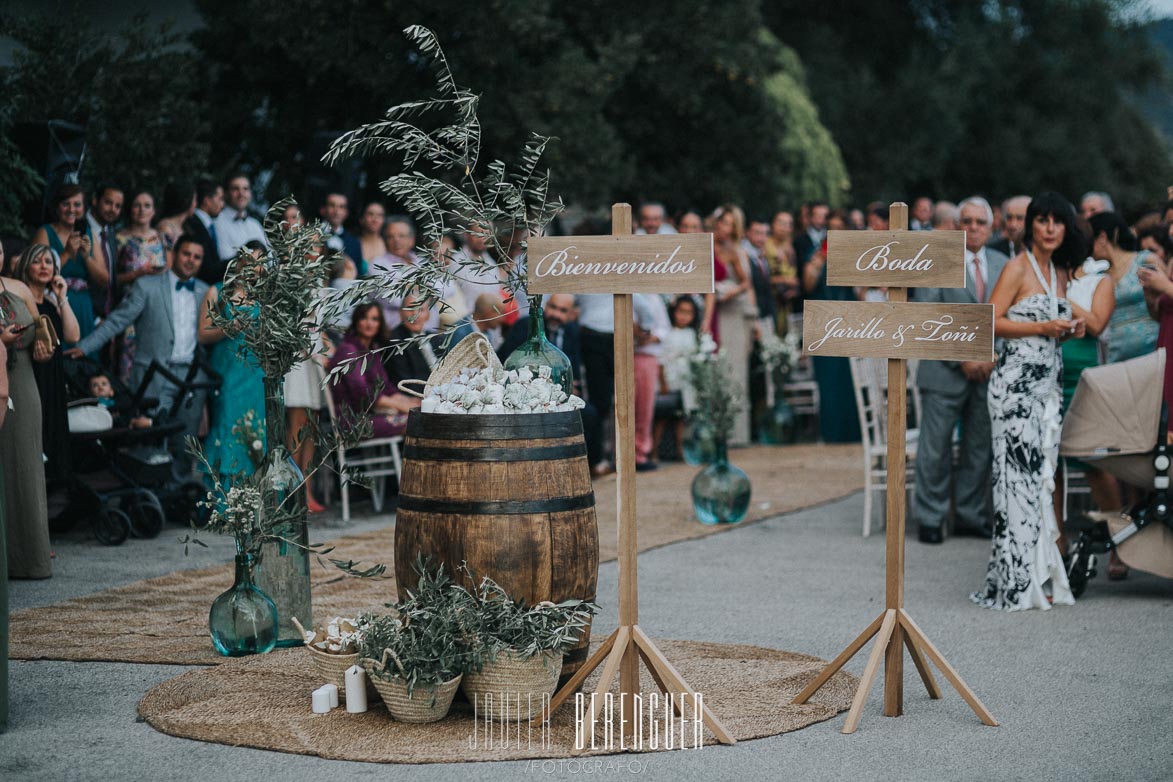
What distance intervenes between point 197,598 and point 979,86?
2443 cm

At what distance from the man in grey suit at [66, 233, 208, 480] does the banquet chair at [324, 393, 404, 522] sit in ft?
3.42

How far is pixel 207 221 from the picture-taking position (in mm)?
11297

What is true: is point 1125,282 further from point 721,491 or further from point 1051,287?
point 721,491

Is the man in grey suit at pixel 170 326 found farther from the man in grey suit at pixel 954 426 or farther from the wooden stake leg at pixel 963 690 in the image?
the wooden stake leg at pixel 963 690

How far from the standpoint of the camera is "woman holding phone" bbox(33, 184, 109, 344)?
381 inches

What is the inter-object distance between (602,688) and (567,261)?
5.08 feet

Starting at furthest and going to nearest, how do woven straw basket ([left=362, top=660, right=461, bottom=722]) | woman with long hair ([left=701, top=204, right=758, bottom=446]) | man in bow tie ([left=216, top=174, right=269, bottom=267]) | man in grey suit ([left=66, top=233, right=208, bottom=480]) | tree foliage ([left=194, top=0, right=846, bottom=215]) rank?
tree foliage ([left=194, top=0, right=846, bottom=215]) → woman with long hair ([left=701, top=204, right=758, bottom=446]) → man in bow tie ([left=216, top=174, right=269, bottom=267]) → man in grey suit ([left=66, top=233, right=208, bottom=480]) → woven straw basket ([left=362, top=660, right=461, bottom=722])

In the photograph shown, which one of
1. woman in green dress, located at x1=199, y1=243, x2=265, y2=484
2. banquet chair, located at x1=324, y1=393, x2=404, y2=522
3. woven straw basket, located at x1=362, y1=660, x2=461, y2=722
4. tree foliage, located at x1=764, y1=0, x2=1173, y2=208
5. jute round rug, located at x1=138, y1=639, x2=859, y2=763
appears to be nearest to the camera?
jute round rug, located at x1=138, y1=639, x2=859, y2=763

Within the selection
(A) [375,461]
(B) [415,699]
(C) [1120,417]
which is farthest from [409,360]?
(B) [415,699]

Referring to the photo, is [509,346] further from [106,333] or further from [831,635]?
[831,635]

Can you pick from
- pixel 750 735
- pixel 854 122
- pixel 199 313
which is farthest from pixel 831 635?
pixel 854 122

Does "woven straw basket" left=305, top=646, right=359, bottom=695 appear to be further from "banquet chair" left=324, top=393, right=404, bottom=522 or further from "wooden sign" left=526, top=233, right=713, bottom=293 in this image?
"banquet chair" left=324, top=393, right=404, bottom=522

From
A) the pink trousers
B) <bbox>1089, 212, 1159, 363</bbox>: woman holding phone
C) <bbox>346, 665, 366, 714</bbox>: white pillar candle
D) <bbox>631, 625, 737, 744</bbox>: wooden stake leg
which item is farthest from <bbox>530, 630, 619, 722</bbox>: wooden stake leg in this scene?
the pink trousers

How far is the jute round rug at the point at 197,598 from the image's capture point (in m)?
6.29
